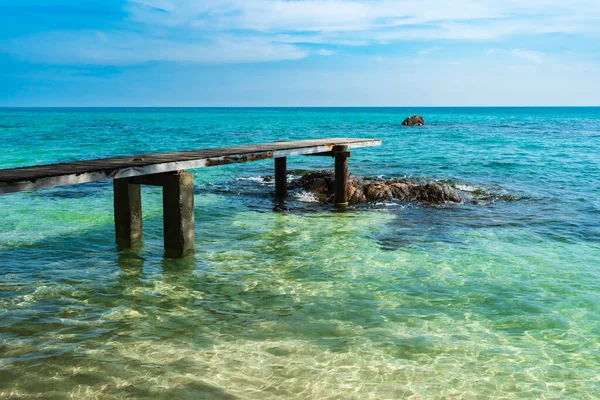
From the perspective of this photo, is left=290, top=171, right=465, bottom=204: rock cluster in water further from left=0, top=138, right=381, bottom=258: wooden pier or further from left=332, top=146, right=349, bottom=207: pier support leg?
left=0, top=138, right=381, bottom=258: wooden pier

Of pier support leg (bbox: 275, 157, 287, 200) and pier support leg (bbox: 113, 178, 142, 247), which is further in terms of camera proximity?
pier support leg (bbox: 275, 157, 287, 200)

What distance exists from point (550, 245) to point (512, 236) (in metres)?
0.85

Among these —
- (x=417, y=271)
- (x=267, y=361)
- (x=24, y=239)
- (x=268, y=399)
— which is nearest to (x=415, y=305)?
(x=417, y=271)

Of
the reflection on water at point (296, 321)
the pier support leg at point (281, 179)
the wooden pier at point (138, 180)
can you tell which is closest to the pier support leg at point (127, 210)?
the wooden pier at point (138, 180)

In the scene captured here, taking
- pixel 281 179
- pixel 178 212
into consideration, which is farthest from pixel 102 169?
pixel 281 179

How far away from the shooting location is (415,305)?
7.69 metres

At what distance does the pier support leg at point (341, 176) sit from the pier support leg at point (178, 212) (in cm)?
583

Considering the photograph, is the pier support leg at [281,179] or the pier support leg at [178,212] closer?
the pier support leg at [178,212]

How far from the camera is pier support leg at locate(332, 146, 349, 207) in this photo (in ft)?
48.3

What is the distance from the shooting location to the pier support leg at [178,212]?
941 cm

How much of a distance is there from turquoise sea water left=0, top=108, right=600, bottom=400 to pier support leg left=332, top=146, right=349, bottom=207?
1.86ft

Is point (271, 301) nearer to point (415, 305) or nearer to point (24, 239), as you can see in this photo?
point (415, 305)

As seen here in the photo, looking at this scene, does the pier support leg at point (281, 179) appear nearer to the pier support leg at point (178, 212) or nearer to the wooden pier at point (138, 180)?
the wooden pier at point (138, 180)

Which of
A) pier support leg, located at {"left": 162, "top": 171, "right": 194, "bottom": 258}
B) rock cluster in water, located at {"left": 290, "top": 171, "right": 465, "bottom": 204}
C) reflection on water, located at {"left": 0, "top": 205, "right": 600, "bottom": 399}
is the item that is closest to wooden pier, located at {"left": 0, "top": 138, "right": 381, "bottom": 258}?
pier support leg, located at {"left": 162, "top": 171, "right": 194, "bottom": 258}
